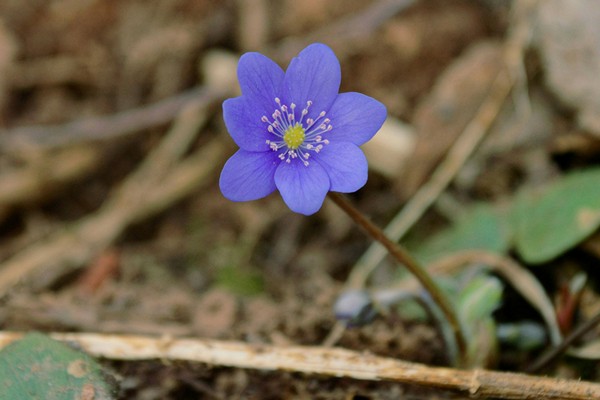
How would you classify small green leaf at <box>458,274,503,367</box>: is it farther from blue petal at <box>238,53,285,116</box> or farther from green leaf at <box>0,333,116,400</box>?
green leaf at <box>0,333,116,400</box>

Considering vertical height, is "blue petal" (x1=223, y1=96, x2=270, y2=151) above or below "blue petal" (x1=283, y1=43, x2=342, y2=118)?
below

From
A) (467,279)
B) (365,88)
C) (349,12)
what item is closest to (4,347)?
(467,279)

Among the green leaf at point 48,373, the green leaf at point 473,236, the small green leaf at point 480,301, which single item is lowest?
the green leaf at point 48,373

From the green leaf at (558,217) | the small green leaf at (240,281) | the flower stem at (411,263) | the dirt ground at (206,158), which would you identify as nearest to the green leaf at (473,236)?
the green leaf at (558,217)

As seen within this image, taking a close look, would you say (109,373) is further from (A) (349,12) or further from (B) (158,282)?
(A) (349,12)

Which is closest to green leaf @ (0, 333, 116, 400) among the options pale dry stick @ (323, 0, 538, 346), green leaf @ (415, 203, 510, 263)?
pale dry stick @ (323, 0, 538, 346)

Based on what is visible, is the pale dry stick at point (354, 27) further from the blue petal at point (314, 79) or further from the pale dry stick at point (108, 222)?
the blue petal at point (314, 79)
